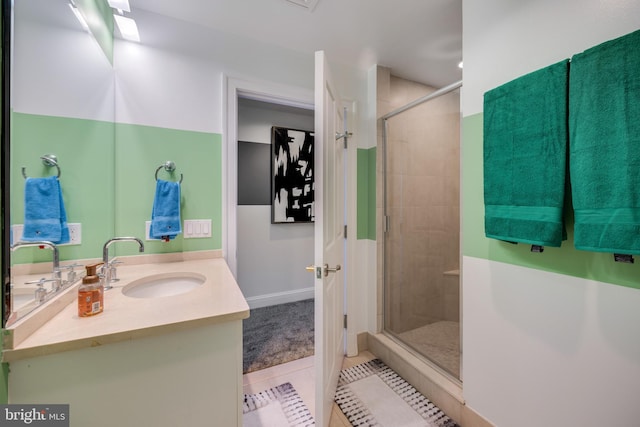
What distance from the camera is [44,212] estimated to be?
0.83 m

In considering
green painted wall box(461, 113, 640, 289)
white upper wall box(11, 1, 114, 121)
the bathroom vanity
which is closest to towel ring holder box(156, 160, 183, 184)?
white upper wall box(11, 1, 114, 121)

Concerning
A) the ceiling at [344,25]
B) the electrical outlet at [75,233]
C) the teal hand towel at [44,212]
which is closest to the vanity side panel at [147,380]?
the teal hand towel at [44,212]

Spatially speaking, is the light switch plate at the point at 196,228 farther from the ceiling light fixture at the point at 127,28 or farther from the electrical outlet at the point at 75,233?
the ceiling light fixture at the point at 127,28

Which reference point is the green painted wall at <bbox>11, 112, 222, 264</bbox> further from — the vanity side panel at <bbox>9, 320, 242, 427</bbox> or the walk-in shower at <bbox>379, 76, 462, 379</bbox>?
the walk-in shower at <bbox>379, 76, 462, 379</bbox>

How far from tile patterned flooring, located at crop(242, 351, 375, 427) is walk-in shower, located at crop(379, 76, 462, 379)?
20.5 inches

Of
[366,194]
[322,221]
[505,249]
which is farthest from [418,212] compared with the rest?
[322,221]

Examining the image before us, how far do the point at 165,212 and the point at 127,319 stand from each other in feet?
2.61

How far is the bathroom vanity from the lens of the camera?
657 millimetres

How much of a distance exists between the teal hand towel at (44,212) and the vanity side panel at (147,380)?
0.40 meters

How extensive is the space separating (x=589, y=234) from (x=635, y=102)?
410 millimetres

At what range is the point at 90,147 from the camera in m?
1.15

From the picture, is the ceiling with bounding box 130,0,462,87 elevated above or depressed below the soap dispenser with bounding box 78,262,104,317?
above

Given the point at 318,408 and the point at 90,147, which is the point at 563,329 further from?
the point at 90,147

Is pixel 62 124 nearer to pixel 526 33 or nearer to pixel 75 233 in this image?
pixel 75 233
